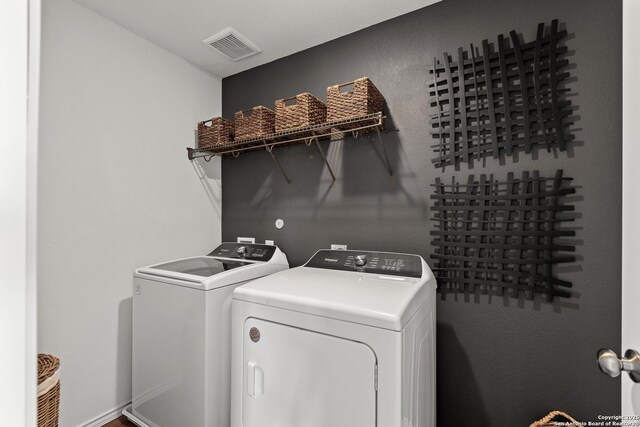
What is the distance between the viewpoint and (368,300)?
3.91 feet

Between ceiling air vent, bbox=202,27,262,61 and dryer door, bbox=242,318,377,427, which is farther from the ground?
ceiling air vent, bbox=202,27,262,61

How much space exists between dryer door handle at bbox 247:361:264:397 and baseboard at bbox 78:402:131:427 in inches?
50.2

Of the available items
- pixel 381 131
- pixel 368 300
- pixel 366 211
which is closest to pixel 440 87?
pixel 381 131

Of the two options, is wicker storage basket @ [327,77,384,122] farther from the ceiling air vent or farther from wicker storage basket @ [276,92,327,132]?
the ceiling air vent

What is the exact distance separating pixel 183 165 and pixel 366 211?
5.10 ft

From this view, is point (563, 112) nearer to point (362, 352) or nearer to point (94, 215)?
point (362, 352)

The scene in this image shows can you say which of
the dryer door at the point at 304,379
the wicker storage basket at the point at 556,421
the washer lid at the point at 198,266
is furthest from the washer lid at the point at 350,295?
the wicker storage basket at the point at 556,421

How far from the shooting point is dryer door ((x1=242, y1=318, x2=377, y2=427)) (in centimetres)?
110

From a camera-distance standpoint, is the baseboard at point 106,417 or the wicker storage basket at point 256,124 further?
the wicker storage basket at point 256,124

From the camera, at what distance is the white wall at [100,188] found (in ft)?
5.48

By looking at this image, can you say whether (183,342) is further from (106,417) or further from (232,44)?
(232,44)

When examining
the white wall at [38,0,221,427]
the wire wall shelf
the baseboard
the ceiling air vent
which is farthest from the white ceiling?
the baseboard

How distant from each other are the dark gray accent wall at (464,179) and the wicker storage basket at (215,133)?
0.33 m

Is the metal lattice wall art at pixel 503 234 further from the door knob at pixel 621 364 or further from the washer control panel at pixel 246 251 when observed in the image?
the washer control panel at pixel 246 251
